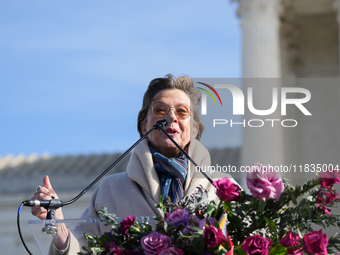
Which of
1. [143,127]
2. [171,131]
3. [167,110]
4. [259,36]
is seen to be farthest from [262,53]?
[171,131]

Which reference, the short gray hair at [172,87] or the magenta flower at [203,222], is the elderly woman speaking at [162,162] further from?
the magenta flower at [203,222]

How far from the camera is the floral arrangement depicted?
1228 millimetres

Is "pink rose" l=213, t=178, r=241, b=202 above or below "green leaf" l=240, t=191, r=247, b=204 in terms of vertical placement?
above

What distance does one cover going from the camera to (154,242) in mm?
1239

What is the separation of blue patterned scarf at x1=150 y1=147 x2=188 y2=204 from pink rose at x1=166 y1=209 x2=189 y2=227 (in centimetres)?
105

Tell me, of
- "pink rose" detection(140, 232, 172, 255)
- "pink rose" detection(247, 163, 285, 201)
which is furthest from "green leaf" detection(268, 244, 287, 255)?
"pink rose" detection(140, 232, 172, 255)

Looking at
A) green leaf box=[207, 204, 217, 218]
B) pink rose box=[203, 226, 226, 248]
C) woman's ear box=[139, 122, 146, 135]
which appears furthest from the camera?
woman's ear box=[139, 122, 146, 135]

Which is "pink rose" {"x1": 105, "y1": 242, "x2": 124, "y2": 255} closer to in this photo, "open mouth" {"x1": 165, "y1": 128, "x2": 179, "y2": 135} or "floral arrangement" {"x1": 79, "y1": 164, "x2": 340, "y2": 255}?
"floral arrangement" {"x1": 79, "y1": 164, "x2": 340, "y2": 255}

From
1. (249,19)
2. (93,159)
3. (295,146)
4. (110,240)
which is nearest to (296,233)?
(110,240)

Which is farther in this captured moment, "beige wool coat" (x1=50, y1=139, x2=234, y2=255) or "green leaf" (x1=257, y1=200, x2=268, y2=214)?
"beige wool coat" (x1=50, y1=139, x2=234, y2=255)

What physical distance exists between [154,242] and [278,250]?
0.88 feet

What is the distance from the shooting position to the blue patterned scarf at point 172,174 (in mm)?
2363

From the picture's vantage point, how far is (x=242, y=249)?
1.24m

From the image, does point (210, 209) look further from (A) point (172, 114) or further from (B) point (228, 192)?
(A) point (172, 114)
